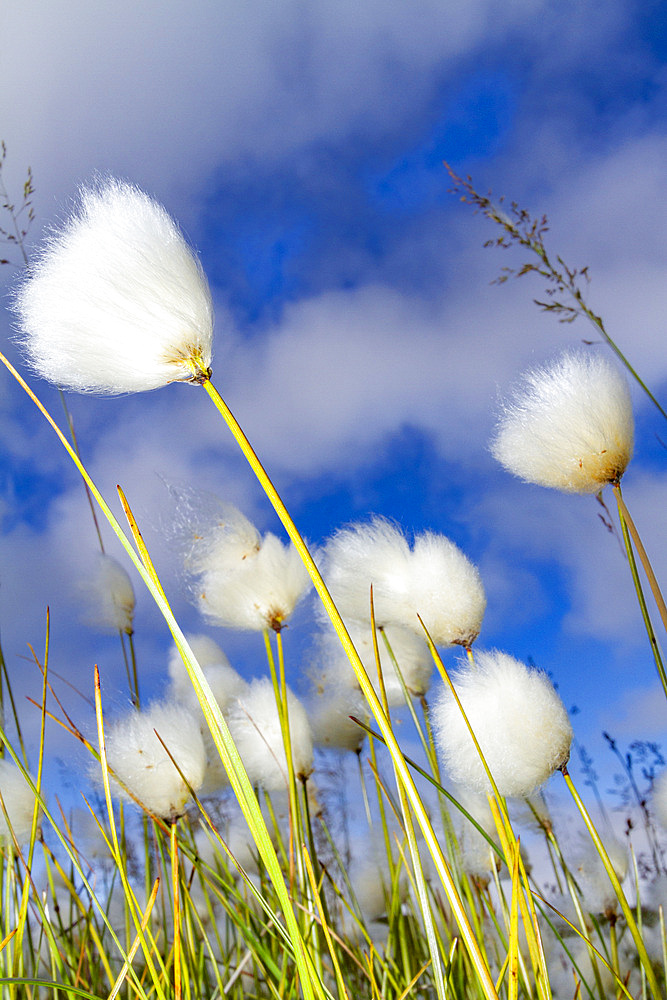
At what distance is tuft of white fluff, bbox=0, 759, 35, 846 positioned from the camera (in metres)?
1.27

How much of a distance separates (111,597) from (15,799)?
637mm

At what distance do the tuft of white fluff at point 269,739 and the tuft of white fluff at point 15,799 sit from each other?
42 centimetres

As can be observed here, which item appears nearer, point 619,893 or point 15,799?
point 619,893

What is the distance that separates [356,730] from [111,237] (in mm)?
1293

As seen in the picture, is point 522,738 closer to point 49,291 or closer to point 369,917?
point 49,291

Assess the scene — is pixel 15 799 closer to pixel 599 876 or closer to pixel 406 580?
pixel 406 580

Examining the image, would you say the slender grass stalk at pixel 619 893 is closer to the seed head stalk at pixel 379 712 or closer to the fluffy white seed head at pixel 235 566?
the seed head stalk at pixel 379 712

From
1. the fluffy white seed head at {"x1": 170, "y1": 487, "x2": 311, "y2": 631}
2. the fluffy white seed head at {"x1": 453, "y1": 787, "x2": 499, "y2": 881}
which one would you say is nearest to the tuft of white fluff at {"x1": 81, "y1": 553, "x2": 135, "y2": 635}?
the fluffy white seed head at {"x1": 170, "y1": 487, "x2": 311, "y2": 631}

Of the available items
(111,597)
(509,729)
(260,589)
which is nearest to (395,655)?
(260,589)

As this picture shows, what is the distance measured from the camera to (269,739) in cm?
156

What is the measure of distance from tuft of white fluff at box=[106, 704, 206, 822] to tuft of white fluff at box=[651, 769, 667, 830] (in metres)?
0.97

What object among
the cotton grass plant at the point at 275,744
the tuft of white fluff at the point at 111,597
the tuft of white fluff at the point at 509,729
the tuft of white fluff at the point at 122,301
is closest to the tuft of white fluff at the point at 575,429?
the cotton grass plant at the point at 275,744

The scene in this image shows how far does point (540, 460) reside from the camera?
1.20 metres

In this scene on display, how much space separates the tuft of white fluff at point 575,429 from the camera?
1151 millimetres
